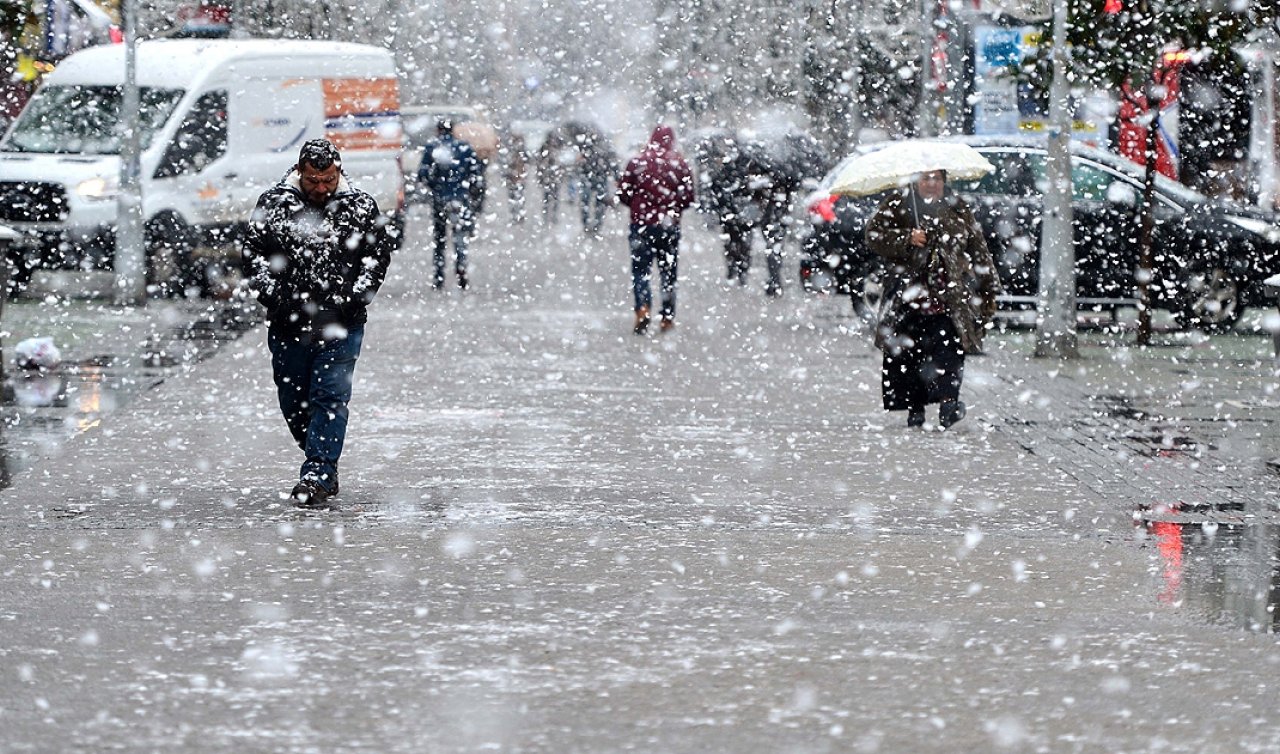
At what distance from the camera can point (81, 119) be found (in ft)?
75.8

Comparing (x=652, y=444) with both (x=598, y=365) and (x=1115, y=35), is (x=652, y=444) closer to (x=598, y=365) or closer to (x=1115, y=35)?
(x=598, y=365)

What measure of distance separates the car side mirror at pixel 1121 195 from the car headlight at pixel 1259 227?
83 centimetres

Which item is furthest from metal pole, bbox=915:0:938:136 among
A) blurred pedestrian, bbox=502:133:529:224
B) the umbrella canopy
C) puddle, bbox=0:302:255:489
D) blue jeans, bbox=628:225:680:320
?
the umbrella canopy

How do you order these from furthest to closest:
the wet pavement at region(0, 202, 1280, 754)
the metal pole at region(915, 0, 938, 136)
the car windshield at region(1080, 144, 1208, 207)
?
the metal pole at region(915, 0, 938, 136) < the car windshield at region(1080, 144, 1208, 207) < the wet pavement at region(0, 202, 1280, 754)

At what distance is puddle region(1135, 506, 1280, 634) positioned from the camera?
7656mm

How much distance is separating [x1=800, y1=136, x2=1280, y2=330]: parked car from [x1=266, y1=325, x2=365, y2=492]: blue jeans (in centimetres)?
1040

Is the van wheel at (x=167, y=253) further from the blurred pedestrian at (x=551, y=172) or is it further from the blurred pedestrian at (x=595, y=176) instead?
the blurred pedestrian at (x=551, y=172)

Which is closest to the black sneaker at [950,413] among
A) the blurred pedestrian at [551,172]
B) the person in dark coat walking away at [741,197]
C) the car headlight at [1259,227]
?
the car headlight at [1259,227]

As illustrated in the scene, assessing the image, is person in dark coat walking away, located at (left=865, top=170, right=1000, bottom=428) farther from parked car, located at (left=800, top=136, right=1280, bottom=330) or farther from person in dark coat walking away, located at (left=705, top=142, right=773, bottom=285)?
person in dark coat walking away, located at (left=705, top=142, right=773, bottom=285)

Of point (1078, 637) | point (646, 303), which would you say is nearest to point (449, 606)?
point (1078, 637)

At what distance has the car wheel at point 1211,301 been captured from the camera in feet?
66.1

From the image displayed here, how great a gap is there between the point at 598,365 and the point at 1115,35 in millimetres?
4992

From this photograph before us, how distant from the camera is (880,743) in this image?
19.0ft

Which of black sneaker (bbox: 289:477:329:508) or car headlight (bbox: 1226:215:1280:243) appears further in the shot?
car headlight (bbox: 1226:215:1280:243)
